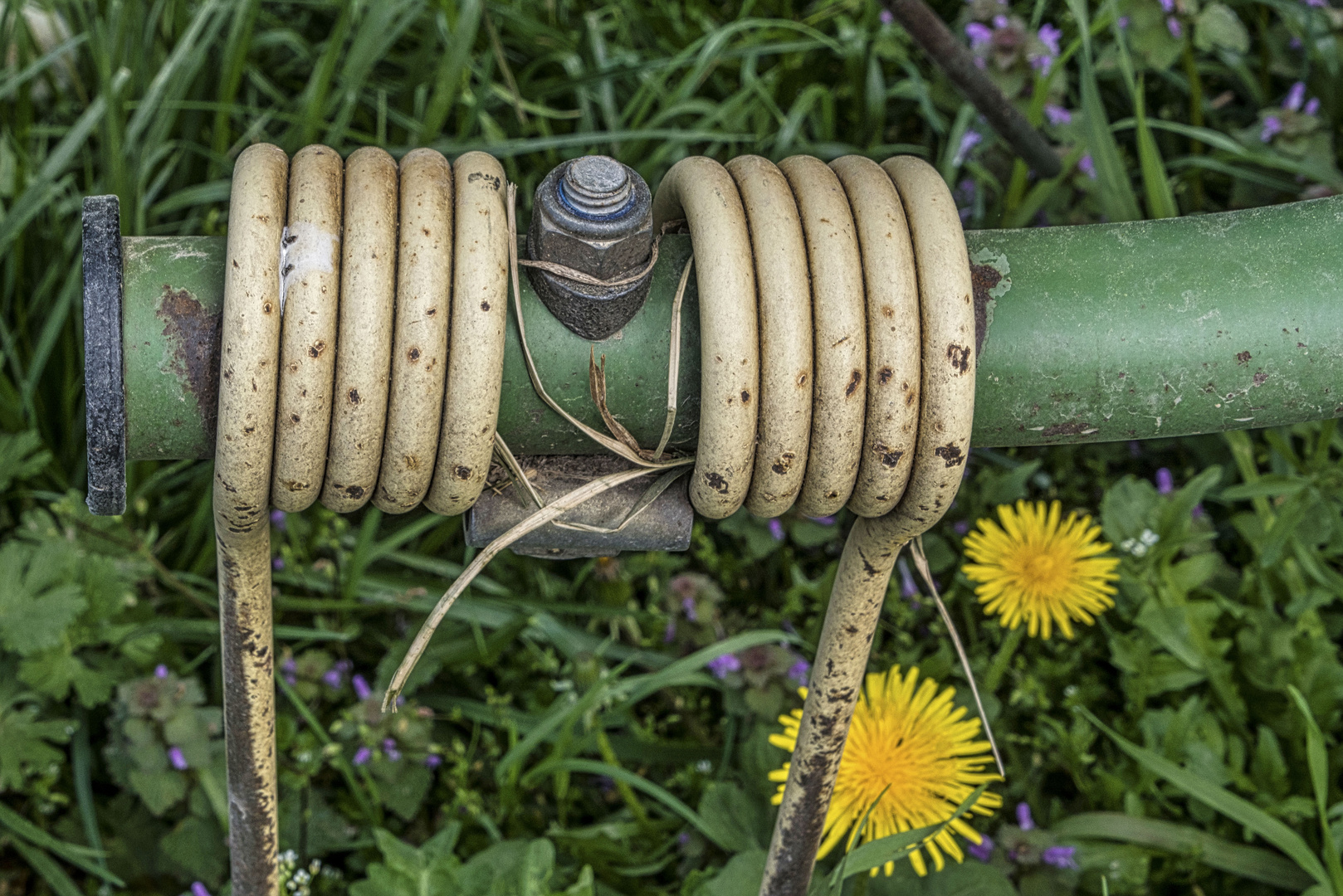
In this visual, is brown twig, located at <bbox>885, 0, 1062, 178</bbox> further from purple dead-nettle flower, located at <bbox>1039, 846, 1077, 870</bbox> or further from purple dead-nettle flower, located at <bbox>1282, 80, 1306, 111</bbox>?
purple dead-nettle flower, located at <bbox>1039, 846, 1077, 870</bbox>

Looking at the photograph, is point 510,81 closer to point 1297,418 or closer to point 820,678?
point 820,678

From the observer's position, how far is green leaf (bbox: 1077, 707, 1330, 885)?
1745 mm

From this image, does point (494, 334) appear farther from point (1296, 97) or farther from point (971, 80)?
point (1296, 97)

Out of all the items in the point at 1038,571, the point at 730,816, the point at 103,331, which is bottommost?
the point at 730,816

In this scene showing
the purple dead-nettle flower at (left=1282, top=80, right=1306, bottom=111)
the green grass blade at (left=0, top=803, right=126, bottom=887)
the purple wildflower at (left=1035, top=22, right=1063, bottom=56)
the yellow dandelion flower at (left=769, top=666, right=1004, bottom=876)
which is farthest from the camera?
the purple dead-nettle flower at (left=1282, top=80, right=1306, bottom=111)

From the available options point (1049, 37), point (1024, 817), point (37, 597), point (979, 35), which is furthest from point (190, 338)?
point (1049, 37)

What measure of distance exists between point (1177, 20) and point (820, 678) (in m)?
1.68

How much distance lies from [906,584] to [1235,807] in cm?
61

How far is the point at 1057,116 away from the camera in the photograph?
240cm

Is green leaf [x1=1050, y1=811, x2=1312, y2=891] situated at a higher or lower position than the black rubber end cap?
lower

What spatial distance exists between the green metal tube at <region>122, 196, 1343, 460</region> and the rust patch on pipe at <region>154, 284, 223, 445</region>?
2.1 inches

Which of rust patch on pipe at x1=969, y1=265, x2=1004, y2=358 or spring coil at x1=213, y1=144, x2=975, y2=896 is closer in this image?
spring coil at x1=213, y1=144, x2=975, y2=896

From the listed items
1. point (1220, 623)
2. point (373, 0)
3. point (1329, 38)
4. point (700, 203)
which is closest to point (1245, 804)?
point (1220, 623)

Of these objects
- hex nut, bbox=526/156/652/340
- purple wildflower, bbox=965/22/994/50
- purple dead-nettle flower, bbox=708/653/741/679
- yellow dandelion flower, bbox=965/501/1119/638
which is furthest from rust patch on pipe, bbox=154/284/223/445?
purple wildflower, bbox=965/22/994/50
